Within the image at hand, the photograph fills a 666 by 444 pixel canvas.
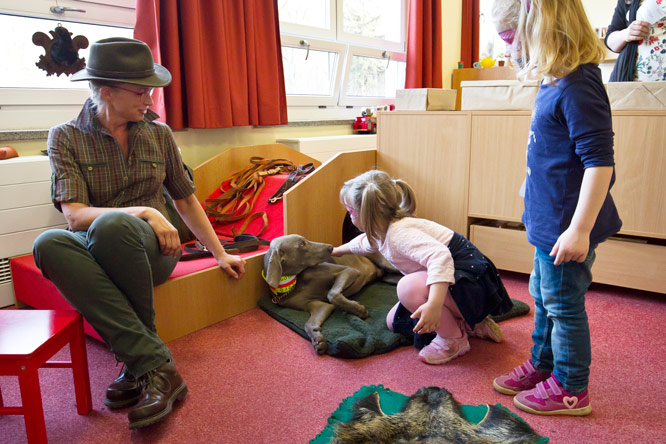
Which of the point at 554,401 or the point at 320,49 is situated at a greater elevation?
the point at 320,49

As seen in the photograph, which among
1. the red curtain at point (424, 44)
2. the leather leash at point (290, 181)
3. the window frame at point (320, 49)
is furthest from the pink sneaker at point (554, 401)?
the red curtain at point (424, 44)

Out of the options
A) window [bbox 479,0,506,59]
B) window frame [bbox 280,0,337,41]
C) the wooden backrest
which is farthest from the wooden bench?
window [bbox 479,0,506,59]

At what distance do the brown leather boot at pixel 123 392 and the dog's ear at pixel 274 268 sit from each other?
24.2 inches

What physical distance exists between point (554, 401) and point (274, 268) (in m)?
1.03

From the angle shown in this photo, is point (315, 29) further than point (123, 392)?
Yes

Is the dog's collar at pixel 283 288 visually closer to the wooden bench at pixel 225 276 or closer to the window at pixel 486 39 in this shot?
the wooden bench at pixel 225 276

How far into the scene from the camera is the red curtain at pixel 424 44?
4250 millimetres

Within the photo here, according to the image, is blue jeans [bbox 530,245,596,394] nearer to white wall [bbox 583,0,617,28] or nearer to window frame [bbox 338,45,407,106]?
window frame [bbox 338,45,407,106]

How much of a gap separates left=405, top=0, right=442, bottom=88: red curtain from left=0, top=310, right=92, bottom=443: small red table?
354cm

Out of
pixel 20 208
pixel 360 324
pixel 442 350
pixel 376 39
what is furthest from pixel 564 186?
pixel 376 39

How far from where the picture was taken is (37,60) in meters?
2.33

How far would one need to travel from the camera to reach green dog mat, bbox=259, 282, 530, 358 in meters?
1.66

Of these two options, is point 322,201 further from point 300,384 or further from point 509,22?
point 509,22

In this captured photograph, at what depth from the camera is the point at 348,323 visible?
183 centimetres
